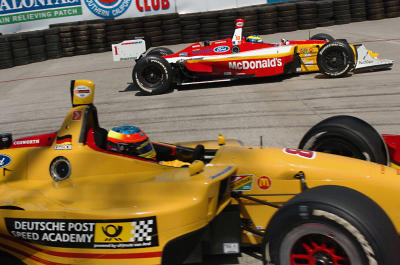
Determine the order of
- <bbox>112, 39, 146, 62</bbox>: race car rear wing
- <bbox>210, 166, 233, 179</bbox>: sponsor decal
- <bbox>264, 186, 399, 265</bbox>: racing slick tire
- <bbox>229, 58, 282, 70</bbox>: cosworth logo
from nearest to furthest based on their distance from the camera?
<bbox>264, 186, 399, 265</bbox>: racing slick tire
<bbox>210, 166, 233, 179</bbox>: sponsor decal
<bbox>229, 58, 282, 70</bbox>: cosworth logo
<bbox>112, 39, 146, 62</bbox>: race car rear wing

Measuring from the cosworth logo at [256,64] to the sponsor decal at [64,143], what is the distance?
7014mm

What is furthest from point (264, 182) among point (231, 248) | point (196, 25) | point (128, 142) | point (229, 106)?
point (196, 25)

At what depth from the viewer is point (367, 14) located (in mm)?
18891

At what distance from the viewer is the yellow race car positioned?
3057mm

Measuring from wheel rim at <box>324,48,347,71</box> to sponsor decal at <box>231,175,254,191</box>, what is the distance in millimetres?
7431

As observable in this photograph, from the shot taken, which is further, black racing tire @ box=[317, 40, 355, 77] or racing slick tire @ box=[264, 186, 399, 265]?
black racing tire @ box=[317, 40, 355, 77]

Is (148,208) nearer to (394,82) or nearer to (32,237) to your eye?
(32,237)

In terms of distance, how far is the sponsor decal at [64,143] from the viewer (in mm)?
4238

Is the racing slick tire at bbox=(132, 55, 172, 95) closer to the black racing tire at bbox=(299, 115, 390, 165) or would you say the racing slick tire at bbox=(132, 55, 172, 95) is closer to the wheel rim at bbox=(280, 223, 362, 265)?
the black racing tire at bbox=(299, 115, 390, 165)

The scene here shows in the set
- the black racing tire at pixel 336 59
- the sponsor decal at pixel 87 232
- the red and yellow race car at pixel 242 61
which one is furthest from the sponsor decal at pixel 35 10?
the sponsor decal at pixel 87 232

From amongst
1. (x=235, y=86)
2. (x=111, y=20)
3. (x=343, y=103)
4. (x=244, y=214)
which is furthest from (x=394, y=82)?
(x=111, y=20)

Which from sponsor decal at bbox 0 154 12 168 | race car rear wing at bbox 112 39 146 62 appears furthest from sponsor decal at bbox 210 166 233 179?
race car rear wing at bbox 112 39 146 62

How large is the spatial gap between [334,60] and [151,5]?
11344 mm

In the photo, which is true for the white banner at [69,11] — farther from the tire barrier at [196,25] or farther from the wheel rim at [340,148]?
the wheel rim at [340,148]
